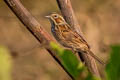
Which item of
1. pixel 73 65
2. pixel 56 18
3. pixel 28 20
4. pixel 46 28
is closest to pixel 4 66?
pixel 73 65

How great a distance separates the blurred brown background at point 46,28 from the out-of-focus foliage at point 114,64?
4.83 m

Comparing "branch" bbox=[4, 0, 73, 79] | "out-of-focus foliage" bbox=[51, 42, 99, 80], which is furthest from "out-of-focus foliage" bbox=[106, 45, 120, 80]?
"branch" bbox=[4, 0, 73, 79]

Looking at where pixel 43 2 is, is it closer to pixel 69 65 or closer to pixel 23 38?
pixel 23 38

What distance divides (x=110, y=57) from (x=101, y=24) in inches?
230

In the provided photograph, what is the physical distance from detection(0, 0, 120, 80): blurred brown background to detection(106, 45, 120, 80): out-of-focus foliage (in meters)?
4.83

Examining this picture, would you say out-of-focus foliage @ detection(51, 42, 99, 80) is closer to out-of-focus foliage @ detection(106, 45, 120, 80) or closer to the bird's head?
out-of-focus foliage @ detection(106, 45, 120, 80)

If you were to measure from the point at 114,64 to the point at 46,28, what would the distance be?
538cm

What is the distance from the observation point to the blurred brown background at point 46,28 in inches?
221

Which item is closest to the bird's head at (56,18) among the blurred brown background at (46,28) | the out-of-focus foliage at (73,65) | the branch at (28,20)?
the branch at (28,20)

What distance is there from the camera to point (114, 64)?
58cm

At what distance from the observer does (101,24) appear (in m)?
6.38

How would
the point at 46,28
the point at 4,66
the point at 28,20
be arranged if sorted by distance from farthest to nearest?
the point at 46,28 < the point at 28,20 < the point at 4,66

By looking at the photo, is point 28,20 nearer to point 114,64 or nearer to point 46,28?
point 114,64

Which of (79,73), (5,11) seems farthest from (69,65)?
(5,11)
